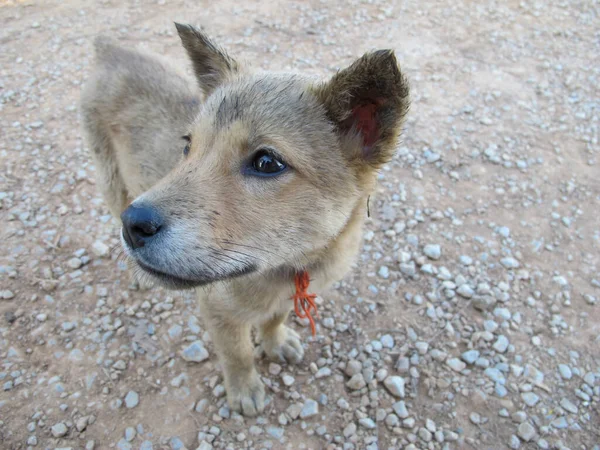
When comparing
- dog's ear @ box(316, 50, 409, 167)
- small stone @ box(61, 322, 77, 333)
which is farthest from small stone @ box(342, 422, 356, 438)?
small stone @ box(61, 322, 77, 333)

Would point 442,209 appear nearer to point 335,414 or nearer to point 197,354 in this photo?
point 335,414

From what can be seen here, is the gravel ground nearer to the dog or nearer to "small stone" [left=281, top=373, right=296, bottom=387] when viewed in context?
"small stone" [left=281, top=373, right=296, bottom=387]

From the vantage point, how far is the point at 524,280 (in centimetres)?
495

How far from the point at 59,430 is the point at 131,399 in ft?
1.83

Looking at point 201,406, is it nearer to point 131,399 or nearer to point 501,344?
point 131,399

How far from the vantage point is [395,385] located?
4.00 metres

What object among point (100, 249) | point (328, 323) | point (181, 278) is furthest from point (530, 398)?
point (100, 249)

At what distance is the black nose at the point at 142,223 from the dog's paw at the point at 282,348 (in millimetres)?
2077

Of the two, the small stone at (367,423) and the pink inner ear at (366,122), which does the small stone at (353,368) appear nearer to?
the small stone at (367,423)

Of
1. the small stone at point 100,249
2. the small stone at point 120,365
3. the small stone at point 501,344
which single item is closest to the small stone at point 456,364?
the small stone at point 501,344

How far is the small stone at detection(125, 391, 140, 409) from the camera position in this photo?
12.6 ft

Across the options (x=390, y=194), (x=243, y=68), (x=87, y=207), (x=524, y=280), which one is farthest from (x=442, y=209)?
(x=87, y=207)

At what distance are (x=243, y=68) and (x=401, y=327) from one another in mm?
2795

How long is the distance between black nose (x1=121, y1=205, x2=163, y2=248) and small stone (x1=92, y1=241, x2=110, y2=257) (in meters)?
2.84
